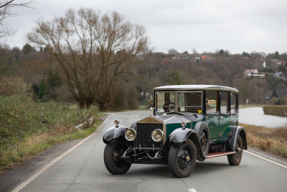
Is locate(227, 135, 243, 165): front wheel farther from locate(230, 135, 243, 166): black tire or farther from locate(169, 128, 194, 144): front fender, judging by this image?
locate(169, 128, 194, 144): front fender

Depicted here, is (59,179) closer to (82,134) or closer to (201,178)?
(201,178)

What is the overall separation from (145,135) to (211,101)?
2213 millimetres

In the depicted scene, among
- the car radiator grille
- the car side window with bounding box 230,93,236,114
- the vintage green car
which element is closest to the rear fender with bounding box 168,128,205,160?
the vintage green car

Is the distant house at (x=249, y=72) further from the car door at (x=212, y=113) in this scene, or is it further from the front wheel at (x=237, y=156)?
the car door at (x=212, y=113)

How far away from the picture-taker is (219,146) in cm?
979

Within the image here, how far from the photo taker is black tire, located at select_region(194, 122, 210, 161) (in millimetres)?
8167

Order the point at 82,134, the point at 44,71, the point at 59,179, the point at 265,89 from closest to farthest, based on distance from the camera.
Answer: the point at 59,179 < the point at 82,134 < the point at 44,71 < the point at 265,89

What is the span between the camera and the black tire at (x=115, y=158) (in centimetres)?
792

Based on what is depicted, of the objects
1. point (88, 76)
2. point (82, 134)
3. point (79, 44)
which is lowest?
point (82, 134)

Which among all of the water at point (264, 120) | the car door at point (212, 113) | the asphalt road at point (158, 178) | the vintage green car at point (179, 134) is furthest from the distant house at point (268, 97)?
the car door at point (212, 113)

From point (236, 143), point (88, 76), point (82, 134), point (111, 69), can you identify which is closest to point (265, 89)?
point (111, 69)

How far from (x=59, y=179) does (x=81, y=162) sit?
2.50 m

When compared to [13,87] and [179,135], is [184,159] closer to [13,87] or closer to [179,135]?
[179,135]

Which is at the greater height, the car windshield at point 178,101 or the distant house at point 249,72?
the distant house at point 249,72
